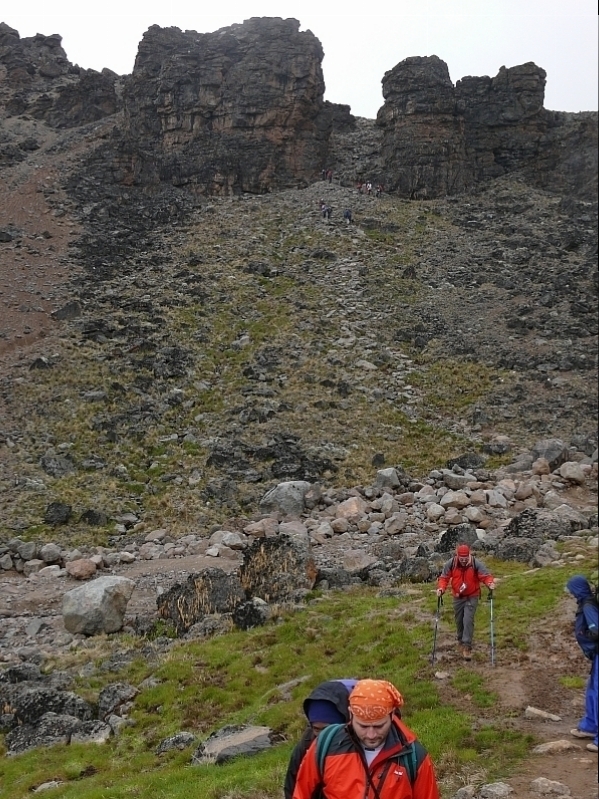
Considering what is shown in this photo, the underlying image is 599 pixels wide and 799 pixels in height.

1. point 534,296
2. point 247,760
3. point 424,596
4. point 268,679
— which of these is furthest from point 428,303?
point 247,760

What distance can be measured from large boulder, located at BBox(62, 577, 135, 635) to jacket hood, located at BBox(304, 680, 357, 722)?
45.1ft

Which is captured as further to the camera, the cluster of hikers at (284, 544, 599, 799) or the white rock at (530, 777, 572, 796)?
the white rock at (530, 777, 572, 796)

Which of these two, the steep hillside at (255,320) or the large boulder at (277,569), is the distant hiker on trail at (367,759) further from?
the large boulder at (277,569)

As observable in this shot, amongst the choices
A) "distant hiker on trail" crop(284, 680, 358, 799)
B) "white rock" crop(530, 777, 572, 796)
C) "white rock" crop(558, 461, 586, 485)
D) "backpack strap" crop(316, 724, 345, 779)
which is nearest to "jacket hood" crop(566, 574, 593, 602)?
"white rock" crop(530, 777, 572, 796)

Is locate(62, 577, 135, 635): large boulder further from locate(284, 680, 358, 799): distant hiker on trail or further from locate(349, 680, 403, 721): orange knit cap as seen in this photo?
locate(349, 680, 403, 721): orange knit cap

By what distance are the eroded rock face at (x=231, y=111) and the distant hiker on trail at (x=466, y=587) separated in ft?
183

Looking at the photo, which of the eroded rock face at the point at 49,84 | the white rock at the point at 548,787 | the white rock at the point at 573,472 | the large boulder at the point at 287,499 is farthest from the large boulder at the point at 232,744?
the eroded rock face at the point at 49,84

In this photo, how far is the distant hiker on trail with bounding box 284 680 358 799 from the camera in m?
4.80

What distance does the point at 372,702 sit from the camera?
4.52 metres

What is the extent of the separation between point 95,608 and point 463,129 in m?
59.3

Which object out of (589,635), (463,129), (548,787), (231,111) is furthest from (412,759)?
(231,111)

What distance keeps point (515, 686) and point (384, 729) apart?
6.86 meters

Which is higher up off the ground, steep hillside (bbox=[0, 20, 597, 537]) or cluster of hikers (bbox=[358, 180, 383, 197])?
cluster of hikers (bbox=[358, 180, 383, 197])

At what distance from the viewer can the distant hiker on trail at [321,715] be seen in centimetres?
480
